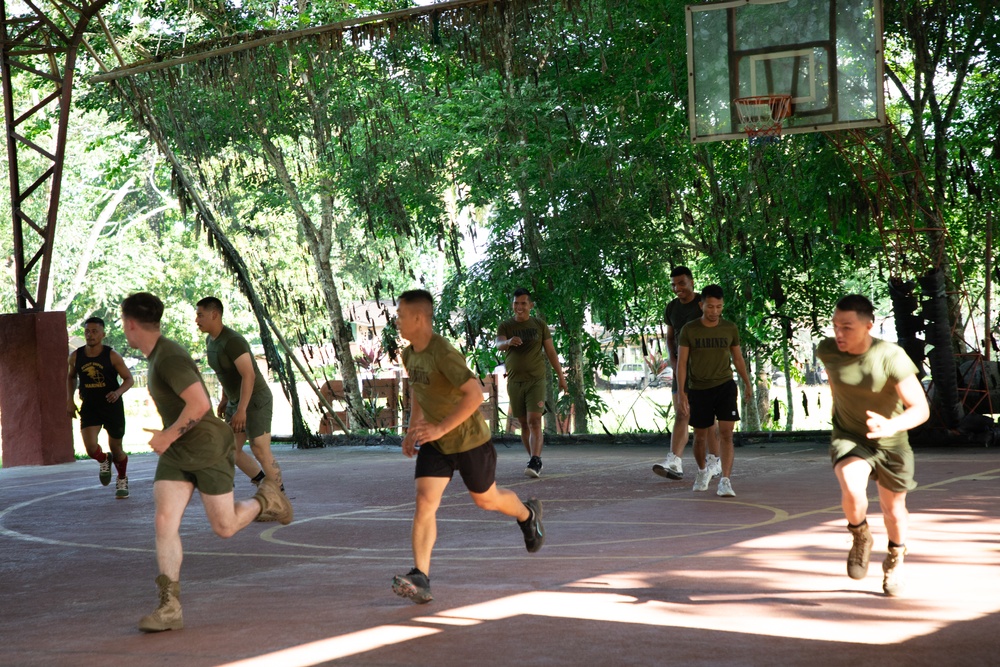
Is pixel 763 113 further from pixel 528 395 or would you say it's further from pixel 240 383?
pixel 240 383

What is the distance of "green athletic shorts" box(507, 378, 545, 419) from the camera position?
42.2ft

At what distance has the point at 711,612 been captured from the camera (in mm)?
5793

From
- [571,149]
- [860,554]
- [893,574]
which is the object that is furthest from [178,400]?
[571,149]

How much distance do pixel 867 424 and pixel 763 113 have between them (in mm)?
9392

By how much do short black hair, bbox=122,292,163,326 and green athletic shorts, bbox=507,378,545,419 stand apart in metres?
6.99

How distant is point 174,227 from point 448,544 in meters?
37.3

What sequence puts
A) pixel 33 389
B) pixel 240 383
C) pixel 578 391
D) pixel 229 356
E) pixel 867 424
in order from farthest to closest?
1. pixel 578 391
2. pixel 33 389
3. pixel 240 383
4. pixel 229 356
5. pixel 867 424

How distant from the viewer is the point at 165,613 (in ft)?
19.3

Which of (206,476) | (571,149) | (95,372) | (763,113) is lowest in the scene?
(206,476)

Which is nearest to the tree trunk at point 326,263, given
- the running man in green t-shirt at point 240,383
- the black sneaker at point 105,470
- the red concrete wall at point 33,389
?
the red concrete wall at point 33,389

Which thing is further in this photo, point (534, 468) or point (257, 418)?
point (534, 468)

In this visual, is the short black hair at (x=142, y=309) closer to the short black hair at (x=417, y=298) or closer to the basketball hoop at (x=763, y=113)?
the short black hair at (x=417, y=298)

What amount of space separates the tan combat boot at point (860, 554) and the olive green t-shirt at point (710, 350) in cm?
423

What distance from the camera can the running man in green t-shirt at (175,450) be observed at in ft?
19.5
